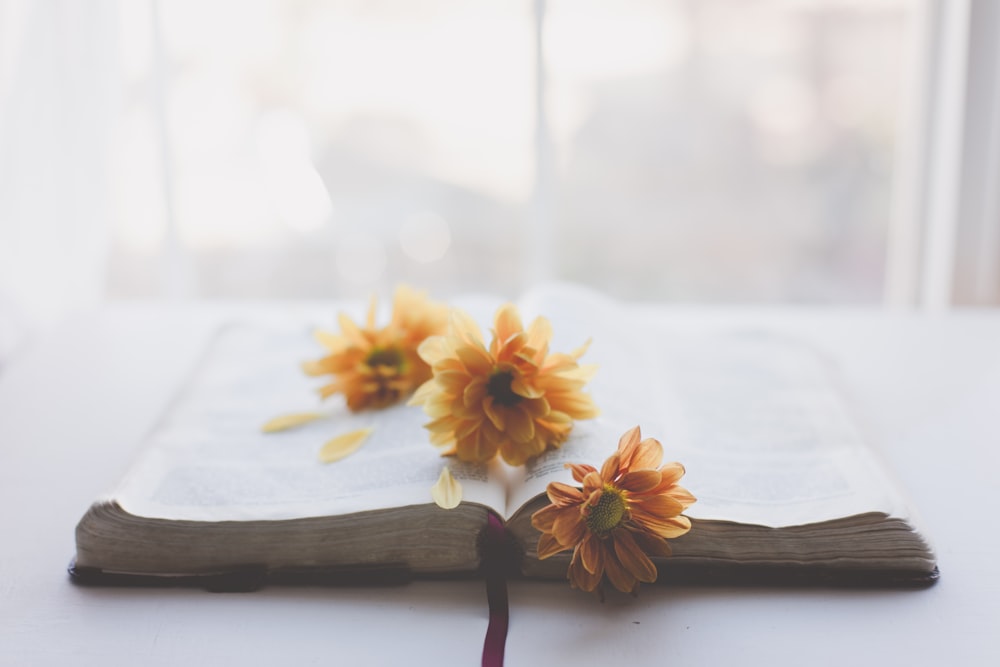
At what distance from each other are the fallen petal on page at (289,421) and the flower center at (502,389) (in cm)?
25

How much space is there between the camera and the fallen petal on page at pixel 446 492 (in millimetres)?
699

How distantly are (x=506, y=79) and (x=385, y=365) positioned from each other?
132 cm

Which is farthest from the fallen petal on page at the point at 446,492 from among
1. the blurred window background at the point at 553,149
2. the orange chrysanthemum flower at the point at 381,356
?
the blurred window background at the point at 553,149

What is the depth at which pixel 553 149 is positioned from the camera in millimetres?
1942

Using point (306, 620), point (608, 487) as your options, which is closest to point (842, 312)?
point (608, 487)

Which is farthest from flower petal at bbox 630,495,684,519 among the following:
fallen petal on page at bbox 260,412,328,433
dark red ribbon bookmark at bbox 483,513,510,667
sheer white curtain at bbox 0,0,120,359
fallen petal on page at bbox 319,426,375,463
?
sheer white curtain at bbox 0,0,120,359

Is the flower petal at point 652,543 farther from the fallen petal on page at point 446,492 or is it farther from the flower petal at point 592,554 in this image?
the fallen petal on page at point 446,492

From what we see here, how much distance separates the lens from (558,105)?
2.27 meters

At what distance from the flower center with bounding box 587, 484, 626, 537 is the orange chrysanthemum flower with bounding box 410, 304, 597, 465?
0.32ft

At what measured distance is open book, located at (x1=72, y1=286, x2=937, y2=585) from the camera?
2.27ft

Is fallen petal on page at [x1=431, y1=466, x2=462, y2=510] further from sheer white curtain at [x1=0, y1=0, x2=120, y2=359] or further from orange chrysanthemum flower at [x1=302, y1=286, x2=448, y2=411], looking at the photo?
sheer white curtain at [x1=0, y1=0, x2=120, y2=359]

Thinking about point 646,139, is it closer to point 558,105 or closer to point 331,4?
point 558,105

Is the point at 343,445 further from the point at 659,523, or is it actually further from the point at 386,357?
the point at 659,523

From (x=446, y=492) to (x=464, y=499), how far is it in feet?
0.05
